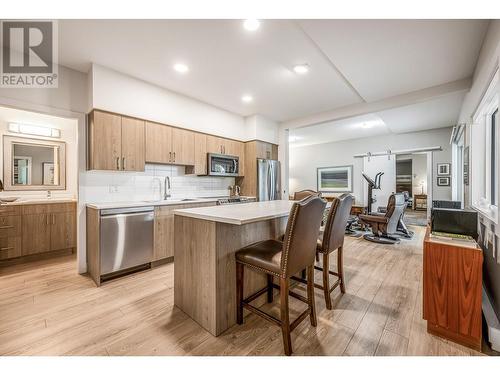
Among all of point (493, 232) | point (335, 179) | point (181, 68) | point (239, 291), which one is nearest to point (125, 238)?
point (239, 291)

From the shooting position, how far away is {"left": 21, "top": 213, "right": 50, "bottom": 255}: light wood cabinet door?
3.13 meters

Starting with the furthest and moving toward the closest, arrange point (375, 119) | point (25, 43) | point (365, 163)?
point (365, 163), point (375, 119), point (25, 43)

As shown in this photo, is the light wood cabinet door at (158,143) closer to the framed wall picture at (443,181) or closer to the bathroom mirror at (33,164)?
the bathroom mirror at (33,164)

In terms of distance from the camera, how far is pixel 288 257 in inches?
56.7

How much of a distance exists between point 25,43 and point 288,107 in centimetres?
362

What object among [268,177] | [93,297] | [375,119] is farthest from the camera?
[375,119]

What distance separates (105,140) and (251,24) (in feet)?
7.10

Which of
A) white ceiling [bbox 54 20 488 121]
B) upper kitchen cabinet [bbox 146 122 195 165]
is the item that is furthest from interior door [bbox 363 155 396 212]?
upper kitchen cabinet [bbox 146 122 195 165]

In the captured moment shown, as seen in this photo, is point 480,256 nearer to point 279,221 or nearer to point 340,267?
point 340,267

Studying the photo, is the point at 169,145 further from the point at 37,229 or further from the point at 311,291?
the point at 311,291

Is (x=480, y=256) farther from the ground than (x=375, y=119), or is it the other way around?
(x=375, y=119)
